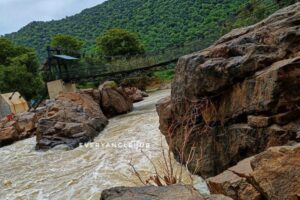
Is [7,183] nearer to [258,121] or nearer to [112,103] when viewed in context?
[258,121]

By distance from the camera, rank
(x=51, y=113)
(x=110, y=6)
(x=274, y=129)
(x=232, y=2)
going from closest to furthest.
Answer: (x=274, y=129) → (x=51, y=113) → (x=232, y=2) → (x=110, y=6)

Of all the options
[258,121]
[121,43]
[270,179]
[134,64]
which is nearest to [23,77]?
[134,64]

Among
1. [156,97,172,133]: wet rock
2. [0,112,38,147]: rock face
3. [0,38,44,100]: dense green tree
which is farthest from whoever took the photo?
[0,38,44,100]: dense green tree

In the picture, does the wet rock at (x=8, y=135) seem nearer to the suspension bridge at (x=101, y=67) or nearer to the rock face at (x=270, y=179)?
the suspension bridge at (x=101, y=67)

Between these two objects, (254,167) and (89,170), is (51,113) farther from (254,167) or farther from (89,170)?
(254,167)

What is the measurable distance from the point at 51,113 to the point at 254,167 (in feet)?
38.5

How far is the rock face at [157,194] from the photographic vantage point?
3.17 metres

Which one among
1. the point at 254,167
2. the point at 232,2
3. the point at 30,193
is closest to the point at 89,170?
the point at 30,193

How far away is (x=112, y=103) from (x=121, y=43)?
22825 mm

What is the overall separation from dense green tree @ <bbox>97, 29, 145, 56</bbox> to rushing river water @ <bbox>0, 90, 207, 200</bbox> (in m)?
27.6

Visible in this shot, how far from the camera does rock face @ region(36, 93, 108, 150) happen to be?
13148mm

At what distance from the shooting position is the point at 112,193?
3506 millimetres

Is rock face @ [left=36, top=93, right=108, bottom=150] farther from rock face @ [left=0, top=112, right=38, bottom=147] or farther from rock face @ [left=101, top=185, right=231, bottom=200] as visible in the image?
rock face @ [left=101, top=185, right=231, bottom=200]

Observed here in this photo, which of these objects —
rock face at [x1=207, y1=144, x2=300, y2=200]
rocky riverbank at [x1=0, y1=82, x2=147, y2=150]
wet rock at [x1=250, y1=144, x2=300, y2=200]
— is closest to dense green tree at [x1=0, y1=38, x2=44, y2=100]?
rocky riverbank at [x1=0, y1=82, x2=147, y2=150]
